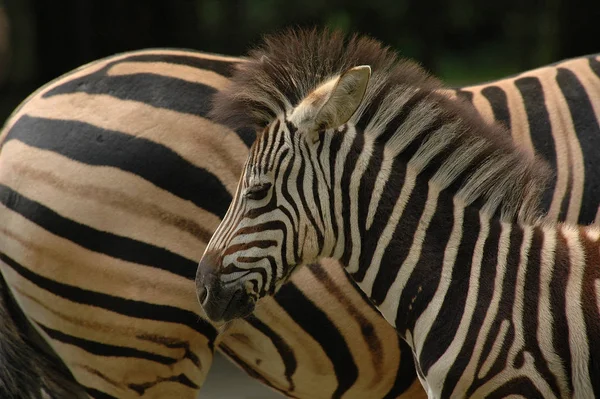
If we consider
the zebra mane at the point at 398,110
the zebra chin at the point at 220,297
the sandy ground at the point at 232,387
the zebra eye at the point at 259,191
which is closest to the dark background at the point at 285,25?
the zebra mane at the point at 398,110

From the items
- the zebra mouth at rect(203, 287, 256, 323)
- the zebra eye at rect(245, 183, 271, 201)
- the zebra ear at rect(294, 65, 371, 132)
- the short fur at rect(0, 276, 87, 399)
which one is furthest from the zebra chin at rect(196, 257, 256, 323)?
the short fur at rect(0, 276, 87, 399)

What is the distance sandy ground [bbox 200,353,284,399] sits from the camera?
7.25 meters

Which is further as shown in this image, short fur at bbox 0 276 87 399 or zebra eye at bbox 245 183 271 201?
short fur at bbox 0 276 87 399

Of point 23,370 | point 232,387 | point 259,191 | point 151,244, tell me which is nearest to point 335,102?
point 259,191

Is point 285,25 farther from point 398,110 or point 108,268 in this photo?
point 398,110

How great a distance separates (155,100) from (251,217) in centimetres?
110

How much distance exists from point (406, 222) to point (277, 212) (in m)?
0.47

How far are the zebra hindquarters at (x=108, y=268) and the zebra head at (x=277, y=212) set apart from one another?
0.72 m

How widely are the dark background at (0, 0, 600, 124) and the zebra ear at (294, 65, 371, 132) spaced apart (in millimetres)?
954

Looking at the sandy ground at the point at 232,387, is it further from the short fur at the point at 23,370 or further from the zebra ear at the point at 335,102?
the zebra ear at the point at 335,102

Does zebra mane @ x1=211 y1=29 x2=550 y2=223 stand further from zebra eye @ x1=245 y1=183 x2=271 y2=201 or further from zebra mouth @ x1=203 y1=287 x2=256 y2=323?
zebra mouth @ x1=203 y1=287 x2=256 y2=323

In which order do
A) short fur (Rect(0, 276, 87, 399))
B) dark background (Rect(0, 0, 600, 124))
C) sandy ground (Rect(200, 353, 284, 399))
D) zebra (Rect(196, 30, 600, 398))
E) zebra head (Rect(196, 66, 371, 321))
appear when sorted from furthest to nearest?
dark background (Rect(0, 0, 600, 124)), sandy ground (Rect(200, 353, 284, 399)), short fur (Rect(0, 276, 87, 399)), zebra head (Rect(196, 66, 371, 321)), zebra (Rect(196, 30, 600, 398))

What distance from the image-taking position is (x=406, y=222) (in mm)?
3201

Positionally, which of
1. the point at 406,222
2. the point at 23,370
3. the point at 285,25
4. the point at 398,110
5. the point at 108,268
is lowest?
the point at 23,370
